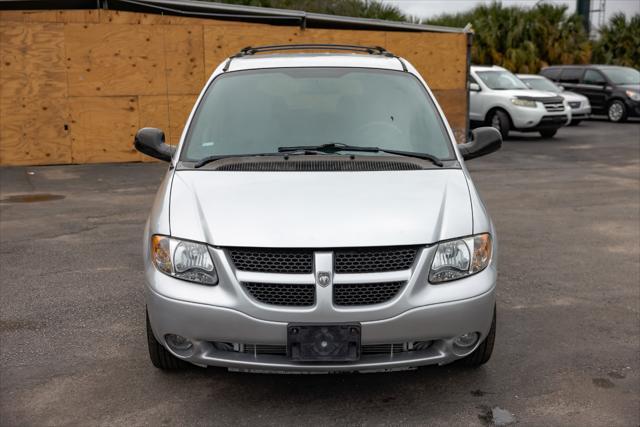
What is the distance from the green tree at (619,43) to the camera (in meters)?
33.6

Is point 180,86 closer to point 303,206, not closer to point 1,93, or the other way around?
point 1,93

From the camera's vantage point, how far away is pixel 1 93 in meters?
13.0

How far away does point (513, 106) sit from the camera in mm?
17828

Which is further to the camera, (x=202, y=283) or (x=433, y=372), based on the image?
(x=433, y=372)

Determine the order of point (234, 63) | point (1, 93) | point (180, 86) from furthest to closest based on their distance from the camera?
point (180, 86) → point (1, 93) → point (234, 63)

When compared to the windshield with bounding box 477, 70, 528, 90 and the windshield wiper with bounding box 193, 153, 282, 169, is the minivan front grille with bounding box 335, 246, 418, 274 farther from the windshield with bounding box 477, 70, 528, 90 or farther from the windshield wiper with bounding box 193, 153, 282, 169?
the windshield with bounding box 477, 70, 528, 90

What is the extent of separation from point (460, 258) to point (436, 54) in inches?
492

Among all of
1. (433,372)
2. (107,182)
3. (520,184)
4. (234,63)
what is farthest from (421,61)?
(433,372)

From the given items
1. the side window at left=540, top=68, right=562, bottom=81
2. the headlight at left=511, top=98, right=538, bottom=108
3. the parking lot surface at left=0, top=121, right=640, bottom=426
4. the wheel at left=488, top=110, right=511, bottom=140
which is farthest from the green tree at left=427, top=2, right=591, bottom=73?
the parking lot surface at left=0, top=121, right=640, bottom=426

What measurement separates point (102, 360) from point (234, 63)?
217 centimetres

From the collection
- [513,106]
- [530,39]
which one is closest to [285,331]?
[513,106]

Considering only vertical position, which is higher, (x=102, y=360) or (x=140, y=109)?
(x=140, y=109)

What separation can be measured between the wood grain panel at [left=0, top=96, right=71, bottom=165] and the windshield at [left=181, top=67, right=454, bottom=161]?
9.24 m

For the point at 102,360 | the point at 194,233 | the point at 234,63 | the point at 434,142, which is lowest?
the point at 102,360
